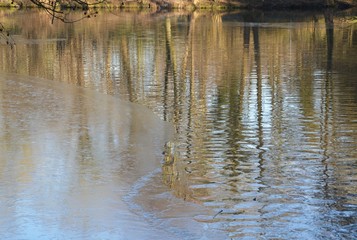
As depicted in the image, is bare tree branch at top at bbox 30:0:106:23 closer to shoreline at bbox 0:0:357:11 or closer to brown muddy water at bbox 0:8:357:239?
brown muddy water at bbox 0:8:357:239

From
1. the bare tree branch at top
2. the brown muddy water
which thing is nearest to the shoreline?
the brown muddy water

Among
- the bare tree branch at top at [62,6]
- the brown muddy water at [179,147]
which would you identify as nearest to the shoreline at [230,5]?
the brown muddy water at [179,147]

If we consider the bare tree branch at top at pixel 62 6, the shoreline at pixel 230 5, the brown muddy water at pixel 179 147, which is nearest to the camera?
the bare tree branch at top at pixel 62 6

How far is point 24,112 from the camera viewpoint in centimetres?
1256

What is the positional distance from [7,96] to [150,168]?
6.18m

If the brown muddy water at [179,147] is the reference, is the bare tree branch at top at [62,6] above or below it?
above

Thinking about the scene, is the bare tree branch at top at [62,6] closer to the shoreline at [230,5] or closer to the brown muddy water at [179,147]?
the brown muddy water at [179,147]

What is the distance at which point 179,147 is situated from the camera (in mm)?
10172

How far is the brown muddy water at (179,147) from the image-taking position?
7.04 m

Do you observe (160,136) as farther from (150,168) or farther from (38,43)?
A: (38,43)

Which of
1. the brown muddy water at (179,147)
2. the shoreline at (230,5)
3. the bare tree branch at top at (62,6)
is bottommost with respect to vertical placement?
the brown muddy water at (179,147)

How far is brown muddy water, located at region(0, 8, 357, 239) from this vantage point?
7.04 m

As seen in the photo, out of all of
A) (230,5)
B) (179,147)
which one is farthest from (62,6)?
(230,5)

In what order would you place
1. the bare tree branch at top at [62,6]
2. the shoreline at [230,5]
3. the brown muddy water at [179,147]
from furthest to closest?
the shoreline at [230,5], the brown muddy water at [179,147], the bare tree branch at top at [62,6]
